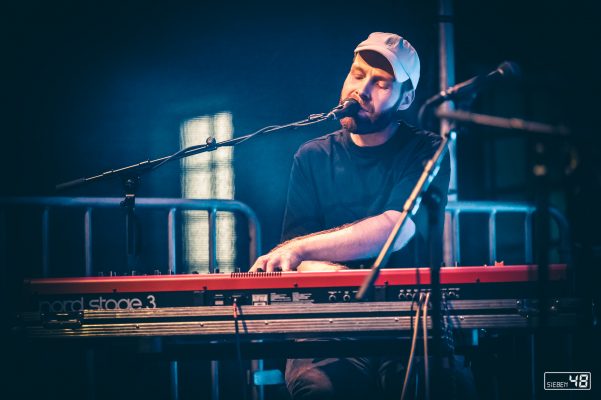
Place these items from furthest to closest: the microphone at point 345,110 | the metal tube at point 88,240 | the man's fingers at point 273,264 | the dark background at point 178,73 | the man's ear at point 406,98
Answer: the dark background at point 178,73
the metal tube at point 88,240
the man's ear at point 406,98
the microphone at point 345,110
the man's fingers at point 273,264

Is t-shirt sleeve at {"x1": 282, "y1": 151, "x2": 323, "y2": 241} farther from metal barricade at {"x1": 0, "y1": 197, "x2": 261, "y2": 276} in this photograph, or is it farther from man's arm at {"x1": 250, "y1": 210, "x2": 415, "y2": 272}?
metal barricade at {"x1": 0, "y1": 197, "x2": 261, "y2": 276}

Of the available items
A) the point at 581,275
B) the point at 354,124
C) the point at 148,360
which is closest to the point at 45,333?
the point at 148,360

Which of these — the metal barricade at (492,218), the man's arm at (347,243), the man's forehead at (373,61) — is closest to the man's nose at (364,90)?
the man's forehead at (373,61)

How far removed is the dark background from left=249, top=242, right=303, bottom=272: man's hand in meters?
1.82

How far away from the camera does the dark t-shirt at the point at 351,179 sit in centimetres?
298

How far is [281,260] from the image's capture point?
8.09ft

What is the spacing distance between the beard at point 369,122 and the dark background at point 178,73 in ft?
4.09

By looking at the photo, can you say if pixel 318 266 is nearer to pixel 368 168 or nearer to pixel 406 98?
pixel 368 168

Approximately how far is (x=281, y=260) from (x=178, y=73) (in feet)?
8.51

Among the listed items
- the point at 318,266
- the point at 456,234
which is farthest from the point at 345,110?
the point at 456,234

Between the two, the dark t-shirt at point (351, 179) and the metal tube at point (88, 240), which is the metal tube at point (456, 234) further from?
the metal tube at point (88, 240)

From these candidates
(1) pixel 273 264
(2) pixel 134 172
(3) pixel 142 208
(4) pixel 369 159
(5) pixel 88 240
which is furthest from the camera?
(3) pixel 142 208

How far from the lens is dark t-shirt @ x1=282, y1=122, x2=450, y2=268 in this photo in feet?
9.78

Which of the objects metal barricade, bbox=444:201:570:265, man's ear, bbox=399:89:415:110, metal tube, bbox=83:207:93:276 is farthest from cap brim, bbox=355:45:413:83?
metal tube, bbox=83:207:93:276
